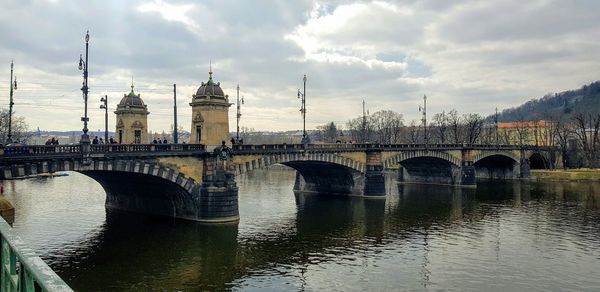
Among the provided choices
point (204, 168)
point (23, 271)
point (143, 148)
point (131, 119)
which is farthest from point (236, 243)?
point (23, 271)

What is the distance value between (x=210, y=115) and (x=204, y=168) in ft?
15.8

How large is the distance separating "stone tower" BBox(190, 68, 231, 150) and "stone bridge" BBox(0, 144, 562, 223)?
1.54m

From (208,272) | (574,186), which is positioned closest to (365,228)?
(208,272)

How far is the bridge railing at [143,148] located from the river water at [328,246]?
6342 millimetres

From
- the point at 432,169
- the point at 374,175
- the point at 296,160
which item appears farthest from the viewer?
the point at 432,169

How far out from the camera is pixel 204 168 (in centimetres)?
4069

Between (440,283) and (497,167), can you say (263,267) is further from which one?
(497,167)

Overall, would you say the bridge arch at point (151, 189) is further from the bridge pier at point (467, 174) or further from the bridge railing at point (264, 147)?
the bridge pier at point (467, 174)

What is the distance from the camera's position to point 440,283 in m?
24.3

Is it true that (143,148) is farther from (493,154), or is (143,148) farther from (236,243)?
(493,154)

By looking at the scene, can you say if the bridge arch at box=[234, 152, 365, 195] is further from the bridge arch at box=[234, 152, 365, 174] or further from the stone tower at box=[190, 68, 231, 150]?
the stone tower at box=[190, 68, 231, 150]

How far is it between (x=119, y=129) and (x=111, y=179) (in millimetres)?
6114

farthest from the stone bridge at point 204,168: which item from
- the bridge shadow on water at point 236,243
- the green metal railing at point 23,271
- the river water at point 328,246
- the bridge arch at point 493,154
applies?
the green metal railing at point 23,271

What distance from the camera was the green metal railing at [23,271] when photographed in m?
3.92
